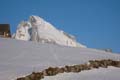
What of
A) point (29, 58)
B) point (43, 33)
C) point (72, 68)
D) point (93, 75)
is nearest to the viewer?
point (93, 75)

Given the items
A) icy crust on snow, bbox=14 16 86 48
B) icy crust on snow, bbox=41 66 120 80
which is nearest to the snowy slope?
icy crust on snow, bbox=41 66 120 80

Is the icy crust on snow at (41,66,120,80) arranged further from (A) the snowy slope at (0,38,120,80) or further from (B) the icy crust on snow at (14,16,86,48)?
(B) the icy crust on snow at (14,16,86,48)


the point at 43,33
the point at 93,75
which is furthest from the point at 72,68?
the point at 43,33

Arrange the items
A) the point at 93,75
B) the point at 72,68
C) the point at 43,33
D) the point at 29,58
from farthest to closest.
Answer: the point at 43,33 → the point at 29,58 → the point at 72,68 → the point at 93,75

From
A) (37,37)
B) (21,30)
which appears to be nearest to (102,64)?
(37,37)

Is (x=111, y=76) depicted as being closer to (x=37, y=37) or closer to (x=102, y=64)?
(x=102, y=64)

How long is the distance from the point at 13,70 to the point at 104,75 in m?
3.76

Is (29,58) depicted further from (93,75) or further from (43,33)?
(43,33)

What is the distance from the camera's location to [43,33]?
108m

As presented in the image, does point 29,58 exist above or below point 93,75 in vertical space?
above

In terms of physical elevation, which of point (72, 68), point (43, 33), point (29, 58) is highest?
point (43, 33)

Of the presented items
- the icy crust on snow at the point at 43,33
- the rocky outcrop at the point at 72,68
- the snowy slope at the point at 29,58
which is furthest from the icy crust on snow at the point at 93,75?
the icy crust on snow at the point at 43,33

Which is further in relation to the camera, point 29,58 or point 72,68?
point 29,58

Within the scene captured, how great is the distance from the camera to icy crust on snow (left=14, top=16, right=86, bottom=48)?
10381 centimetres
